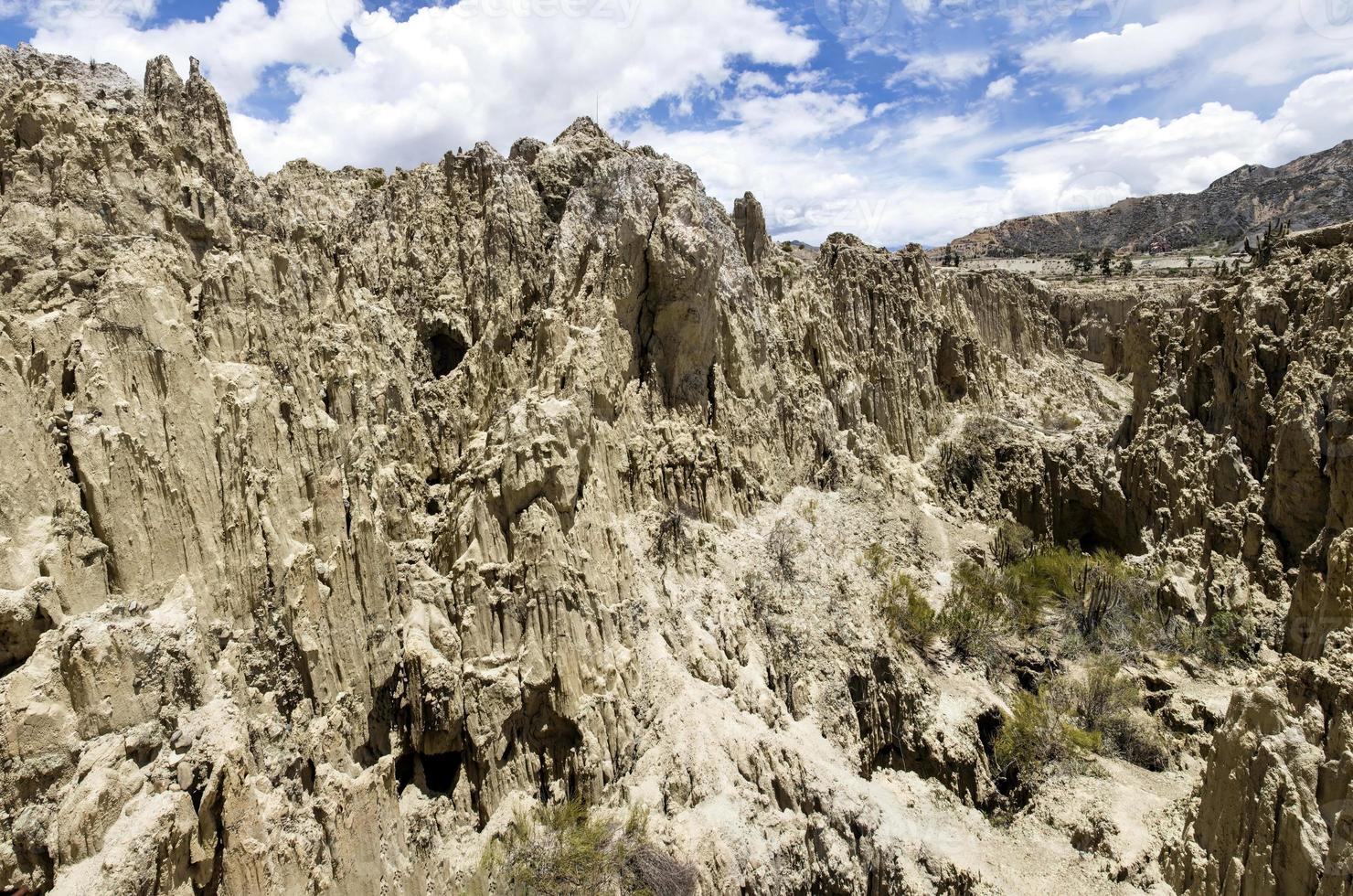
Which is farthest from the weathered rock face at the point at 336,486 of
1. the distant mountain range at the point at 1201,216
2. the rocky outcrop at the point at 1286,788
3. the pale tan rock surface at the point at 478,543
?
the distant mountain range at the point at 1201,216

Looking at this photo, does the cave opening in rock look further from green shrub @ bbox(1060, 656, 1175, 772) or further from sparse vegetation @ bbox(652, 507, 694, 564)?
green shrub @ bbox(1060, 656, 1175, 772)

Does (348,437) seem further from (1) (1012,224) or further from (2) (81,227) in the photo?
(1) (1012,224)

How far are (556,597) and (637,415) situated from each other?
301 inches

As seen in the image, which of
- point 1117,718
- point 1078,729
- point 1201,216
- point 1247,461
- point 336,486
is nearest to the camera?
point 336,486

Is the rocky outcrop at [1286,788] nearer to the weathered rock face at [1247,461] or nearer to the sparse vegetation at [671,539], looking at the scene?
the weathered rock face at [1247,461]

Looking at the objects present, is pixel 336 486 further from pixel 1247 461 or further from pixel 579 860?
pixel 1247 461

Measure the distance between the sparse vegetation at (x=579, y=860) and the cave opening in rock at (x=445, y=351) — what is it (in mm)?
11703

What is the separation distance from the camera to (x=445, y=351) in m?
20.5

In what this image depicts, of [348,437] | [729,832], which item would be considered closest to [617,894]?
[729,832]

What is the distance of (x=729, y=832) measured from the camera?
46.8ft

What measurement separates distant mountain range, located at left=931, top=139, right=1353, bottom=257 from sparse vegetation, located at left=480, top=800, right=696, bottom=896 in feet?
373

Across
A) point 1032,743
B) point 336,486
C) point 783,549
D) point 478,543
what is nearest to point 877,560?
point 783,549

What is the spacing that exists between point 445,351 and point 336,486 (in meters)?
8.25

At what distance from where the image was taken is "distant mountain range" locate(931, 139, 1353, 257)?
101 m
